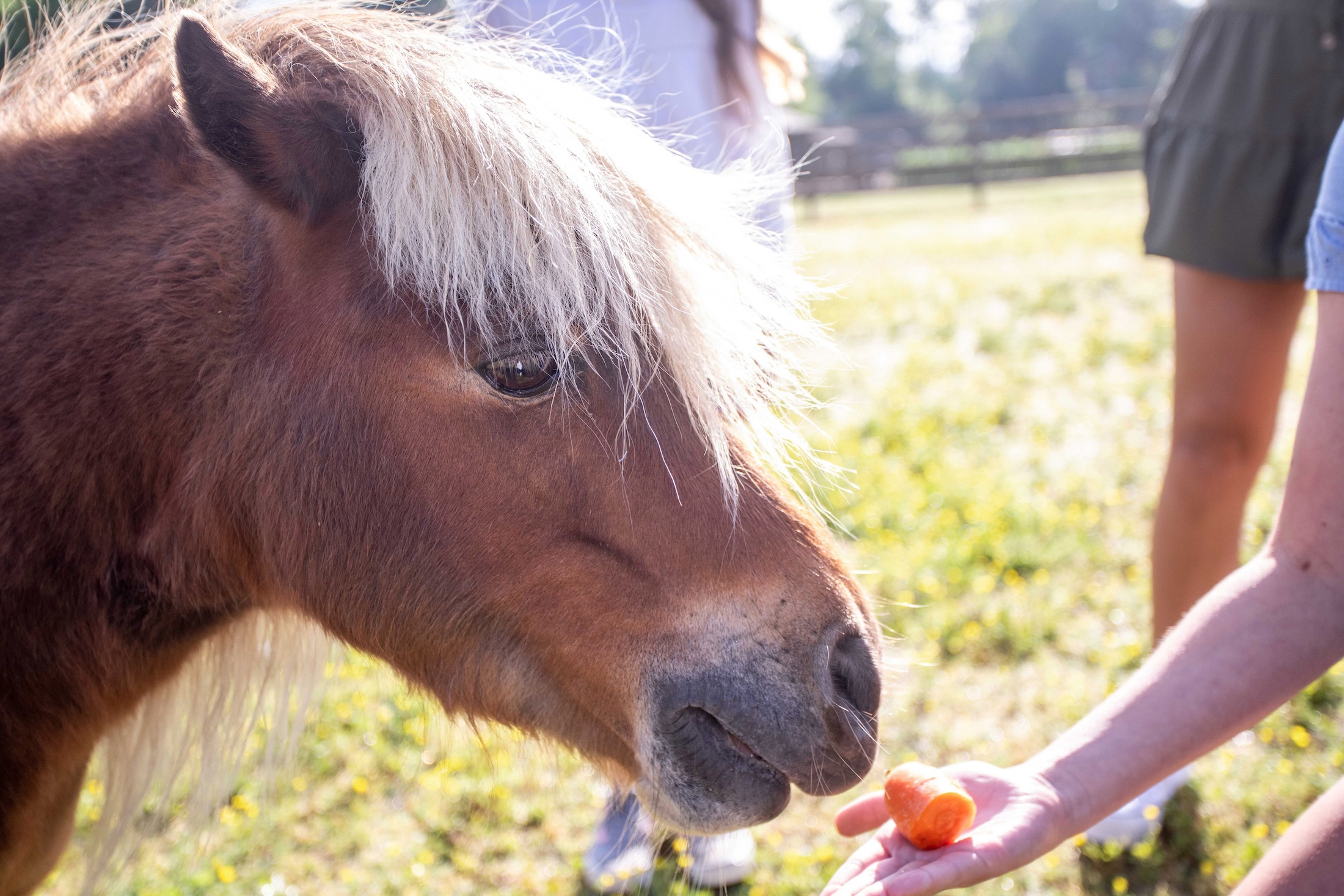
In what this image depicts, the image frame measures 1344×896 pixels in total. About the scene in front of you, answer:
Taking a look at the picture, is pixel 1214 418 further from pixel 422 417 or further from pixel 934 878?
pixel 422 417

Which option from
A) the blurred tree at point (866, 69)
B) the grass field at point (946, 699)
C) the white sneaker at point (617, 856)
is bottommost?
the blurred tree at point (866, 69)

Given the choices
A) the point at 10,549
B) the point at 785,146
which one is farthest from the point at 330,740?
the point at 785,146

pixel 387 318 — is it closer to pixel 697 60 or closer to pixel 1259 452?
pixel 697 60

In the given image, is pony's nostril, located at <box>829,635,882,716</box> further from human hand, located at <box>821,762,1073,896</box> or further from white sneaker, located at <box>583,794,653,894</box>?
white sneaker, located at <box>583,794,653,894</box>

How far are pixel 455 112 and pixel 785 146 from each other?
1130 mm

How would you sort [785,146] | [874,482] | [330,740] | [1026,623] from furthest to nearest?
[874,482]
[1026,623]
[330,740]
[785,146]

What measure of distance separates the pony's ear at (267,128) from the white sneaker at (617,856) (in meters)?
1.58

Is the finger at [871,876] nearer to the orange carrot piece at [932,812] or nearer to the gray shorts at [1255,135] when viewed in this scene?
the orange carrot piece at [932,812]

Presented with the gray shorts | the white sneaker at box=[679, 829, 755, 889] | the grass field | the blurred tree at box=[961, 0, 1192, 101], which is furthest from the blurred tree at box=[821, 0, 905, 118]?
the white sneaker at box=[679, 829, 755, 889]

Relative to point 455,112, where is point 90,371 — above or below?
below

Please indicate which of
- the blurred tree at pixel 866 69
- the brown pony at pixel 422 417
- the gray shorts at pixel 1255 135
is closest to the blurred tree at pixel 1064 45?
the blurred tree at pixel 866 69

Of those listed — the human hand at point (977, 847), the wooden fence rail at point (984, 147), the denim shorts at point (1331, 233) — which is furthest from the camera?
the wooden fence rail at point (984, 147)

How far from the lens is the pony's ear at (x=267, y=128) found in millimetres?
1396

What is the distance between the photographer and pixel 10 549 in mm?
1562
